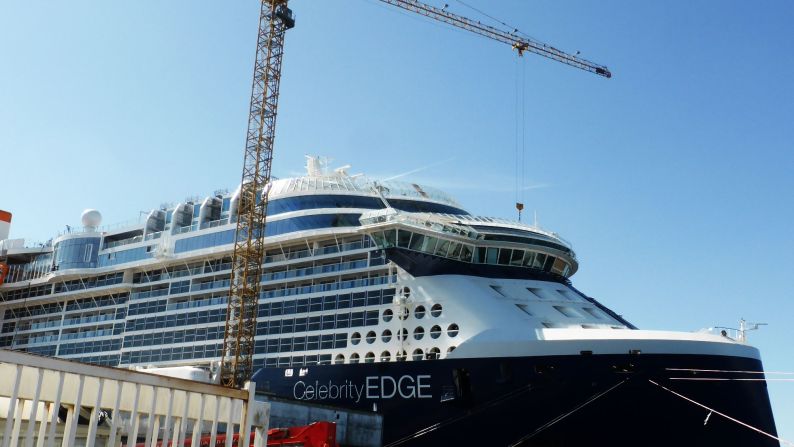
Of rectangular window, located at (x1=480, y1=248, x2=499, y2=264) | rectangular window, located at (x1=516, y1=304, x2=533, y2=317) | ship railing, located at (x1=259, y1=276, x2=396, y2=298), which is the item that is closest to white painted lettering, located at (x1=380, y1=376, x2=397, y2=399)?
ship railing, located at (x1=259, y1=276, x2=396, y2=298)

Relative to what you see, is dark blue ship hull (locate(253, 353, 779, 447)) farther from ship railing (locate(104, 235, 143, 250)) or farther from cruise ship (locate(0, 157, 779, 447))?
ship railing (locate(104, 235, 143, 250))

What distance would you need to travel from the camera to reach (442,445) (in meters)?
30.4

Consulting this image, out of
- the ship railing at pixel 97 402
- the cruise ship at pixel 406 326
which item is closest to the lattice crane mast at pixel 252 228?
the cruise ship at pixel 406 326

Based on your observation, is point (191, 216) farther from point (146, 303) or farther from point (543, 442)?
point (543, 442)

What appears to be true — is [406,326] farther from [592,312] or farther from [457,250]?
[592,312]

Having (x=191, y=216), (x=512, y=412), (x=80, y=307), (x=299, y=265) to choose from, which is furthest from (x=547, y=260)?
(x=80, y=307)

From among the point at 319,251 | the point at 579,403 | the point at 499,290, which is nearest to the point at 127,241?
the point at 319,251

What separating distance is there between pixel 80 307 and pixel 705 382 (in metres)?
40.9

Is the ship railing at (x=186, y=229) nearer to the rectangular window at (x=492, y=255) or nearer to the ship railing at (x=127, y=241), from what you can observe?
the ship railing at (x=127, y=241)

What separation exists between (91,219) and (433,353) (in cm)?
3326

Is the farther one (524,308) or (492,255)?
(492,255)

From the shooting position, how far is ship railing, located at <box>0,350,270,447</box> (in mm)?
12812

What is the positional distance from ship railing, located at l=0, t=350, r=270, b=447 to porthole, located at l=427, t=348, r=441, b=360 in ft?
54.6

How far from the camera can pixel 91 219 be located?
55094 millimetres
